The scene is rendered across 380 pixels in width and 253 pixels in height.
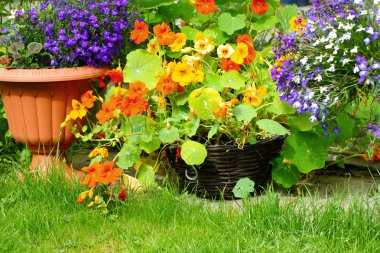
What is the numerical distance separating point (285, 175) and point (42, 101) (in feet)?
3.97

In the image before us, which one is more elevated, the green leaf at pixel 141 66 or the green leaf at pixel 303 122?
the green leaf at pixel 141 66

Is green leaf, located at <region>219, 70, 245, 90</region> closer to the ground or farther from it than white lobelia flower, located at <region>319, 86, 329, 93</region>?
closer to the ground

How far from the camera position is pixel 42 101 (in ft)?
11.2

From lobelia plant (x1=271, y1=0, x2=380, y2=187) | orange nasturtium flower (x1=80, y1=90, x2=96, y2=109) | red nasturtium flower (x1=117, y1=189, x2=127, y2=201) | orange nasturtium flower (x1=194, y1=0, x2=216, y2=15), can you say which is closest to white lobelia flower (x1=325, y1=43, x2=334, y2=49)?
lobelia plant (x1=271, y1=0, x2=380, y2=187)

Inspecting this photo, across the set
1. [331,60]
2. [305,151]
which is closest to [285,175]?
[305,151]

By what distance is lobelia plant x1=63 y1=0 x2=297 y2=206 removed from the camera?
10.1 feet

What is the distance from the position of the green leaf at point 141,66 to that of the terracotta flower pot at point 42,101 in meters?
0.17

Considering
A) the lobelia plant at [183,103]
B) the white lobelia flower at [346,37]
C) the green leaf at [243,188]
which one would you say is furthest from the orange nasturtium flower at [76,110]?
the white lobelia flower at [346,37]

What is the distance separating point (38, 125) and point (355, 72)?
1.58 metres

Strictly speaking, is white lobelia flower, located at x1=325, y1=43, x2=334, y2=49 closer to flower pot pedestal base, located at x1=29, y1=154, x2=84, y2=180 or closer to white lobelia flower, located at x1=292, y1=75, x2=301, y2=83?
white lobelia flower, located at x1=292, y1=75, x2=301, y2=83

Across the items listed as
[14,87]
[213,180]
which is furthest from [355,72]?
[14,87]

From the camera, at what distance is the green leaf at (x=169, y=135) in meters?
3.11

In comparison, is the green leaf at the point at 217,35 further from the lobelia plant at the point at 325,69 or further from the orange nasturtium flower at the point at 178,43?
the lobelia plant at the point at 325,69

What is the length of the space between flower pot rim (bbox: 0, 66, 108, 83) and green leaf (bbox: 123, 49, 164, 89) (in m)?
0.19
